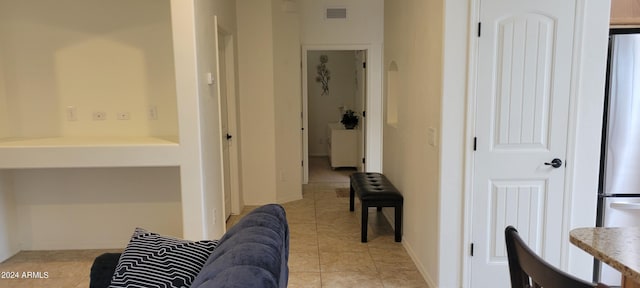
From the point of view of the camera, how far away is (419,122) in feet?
10.8

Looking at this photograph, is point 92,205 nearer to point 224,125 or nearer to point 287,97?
point 224,125

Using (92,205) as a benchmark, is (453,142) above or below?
above

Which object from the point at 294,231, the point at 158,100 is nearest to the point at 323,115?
the point at 294,231

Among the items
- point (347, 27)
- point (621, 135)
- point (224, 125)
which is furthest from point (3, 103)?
point (621, 135)

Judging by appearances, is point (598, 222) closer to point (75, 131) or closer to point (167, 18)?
point (167, 18)

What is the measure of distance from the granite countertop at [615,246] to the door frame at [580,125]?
131 centimetres

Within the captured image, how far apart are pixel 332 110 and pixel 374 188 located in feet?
16.1

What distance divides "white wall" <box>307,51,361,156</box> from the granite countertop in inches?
272

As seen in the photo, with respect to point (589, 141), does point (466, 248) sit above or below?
below

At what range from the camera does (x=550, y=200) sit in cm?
282

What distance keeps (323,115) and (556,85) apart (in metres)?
6.31

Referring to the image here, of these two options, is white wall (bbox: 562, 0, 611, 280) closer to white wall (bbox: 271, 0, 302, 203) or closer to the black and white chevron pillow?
the black and white chevron pillow

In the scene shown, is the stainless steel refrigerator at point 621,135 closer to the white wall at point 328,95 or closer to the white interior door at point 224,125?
the white interior door at point 224,125

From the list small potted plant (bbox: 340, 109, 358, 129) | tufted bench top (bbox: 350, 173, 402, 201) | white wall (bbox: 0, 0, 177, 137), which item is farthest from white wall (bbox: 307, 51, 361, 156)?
white wall (bbox: 0, 0, 177, 137)
